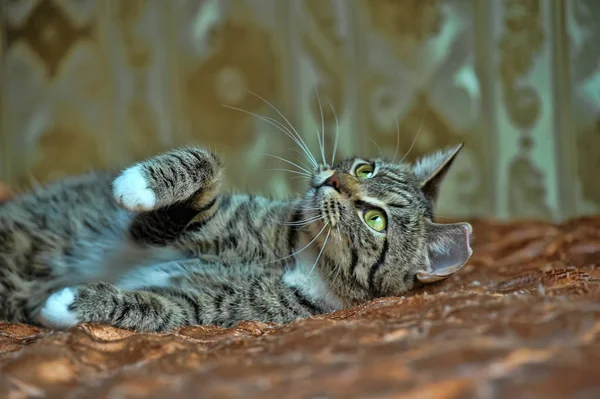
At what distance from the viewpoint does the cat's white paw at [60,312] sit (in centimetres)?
90

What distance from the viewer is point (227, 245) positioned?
3.92 ft

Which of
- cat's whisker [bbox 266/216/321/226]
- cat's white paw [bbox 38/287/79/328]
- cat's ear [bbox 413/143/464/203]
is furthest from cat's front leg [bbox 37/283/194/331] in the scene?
cat's ear [bbox 413/143/464/203]

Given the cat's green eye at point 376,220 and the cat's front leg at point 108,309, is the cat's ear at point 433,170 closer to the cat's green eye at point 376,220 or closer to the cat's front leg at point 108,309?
the cat's green eye at point 376,220

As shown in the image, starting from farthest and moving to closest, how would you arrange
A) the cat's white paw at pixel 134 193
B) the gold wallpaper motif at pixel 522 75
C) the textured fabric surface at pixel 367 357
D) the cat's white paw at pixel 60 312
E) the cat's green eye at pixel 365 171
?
the gold wallpaper motif at pixel 522 75, the cat's green eye at pixel 365 171, the cat's white paw at pixel 134 193, the cat's white paw at pixel 60 312, the textured fabric surface at pixel 367 357

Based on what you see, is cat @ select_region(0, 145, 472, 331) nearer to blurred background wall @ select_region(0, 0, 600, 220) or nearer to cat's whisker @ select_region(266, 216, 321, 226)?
cat's whisker @ select_region(266, 216, 321, 226)

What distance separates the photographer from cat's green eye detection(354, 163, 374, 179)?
1.27 meters

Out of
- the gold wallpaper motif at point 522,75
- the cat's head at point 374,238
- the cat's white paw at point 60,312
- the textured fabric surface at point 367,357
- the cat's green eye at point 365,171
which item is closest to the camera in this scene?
the textured fabric surface at point 367,357

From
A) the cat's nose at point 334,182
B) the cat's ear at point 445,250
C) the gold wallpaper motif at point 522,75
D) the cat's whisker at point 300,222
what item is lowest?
the cat's ear at point 445,250

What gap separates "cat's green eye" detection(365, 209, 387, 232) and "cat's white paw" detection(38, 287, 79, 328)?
0.58m

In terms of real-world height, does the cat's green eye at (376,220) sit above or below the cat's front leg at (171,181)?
below

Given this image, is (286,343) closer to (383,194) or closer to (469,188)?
(383,194)

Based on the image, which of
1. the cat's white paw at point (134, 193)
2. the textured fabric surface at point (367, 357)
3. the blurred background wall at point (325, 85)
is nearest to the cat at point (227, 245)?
the cat's white paw at point (134, 193)

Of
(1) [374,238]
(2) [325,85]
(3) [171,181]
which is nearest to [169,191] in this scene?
(3) [171,181]

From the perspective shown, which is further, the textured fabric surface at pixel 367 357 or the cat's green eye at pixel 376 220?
the cat's green eye at pixel 376 220
